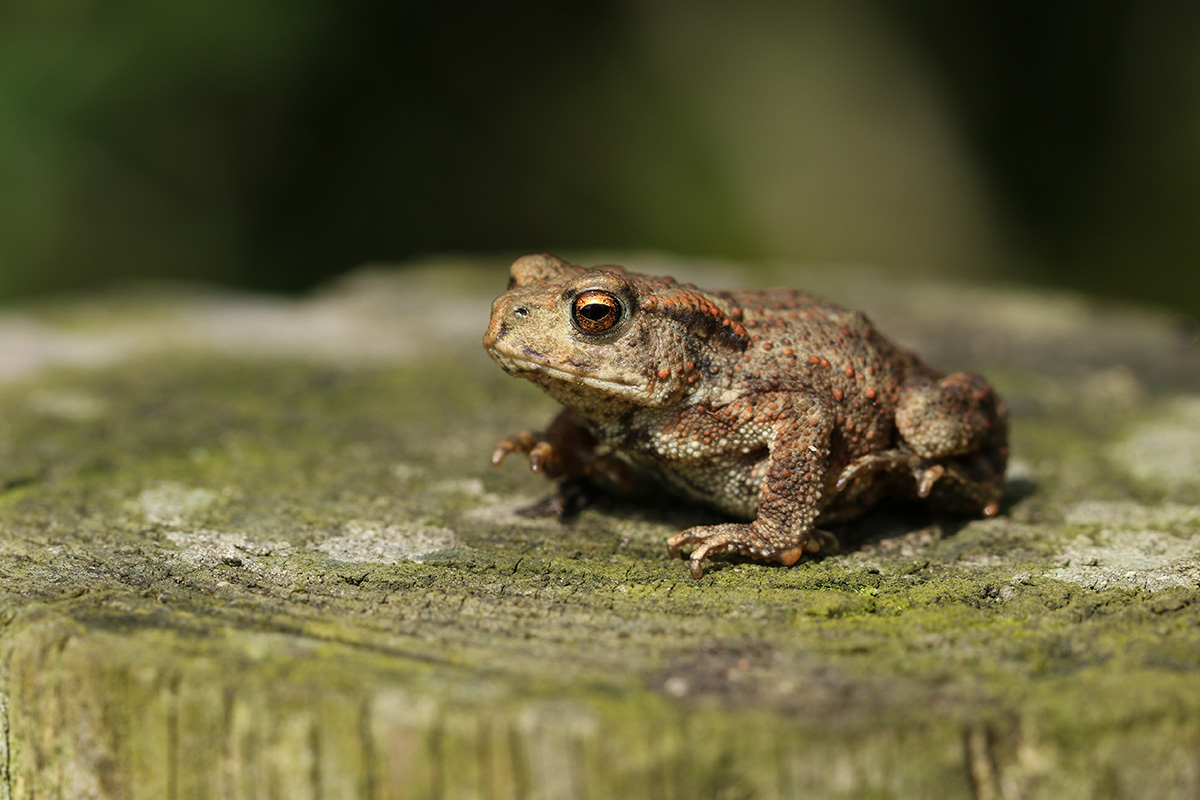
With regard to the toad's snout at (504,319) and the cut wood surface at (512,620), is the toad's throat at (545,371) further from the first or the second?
the cut wood surface at (512,620)

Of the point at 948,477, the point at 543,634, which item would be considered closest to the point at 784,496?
the point at 948,477

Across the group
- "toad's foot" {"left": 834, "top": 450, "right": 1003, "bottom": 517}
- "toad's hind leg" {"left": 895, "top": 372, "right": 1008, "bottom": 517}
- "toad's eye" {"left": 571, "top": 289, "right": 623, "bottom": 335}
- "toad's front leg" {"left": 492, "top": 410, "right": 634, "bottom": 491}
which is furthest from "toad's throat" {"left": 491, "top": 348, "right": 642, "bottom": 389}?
"toad's hind leg" {"left": 895, "top": 372, "right": 1008, "bottom": 517}

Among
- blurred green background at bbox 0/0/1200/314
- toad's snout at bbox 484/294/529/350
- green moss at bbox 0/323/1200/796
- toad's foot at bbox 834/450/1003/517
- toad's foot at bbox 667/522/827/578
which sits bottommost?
green moss at bbox 0/323/1200/796

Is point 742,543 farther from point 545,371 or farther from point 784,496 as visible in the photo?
point 545,371

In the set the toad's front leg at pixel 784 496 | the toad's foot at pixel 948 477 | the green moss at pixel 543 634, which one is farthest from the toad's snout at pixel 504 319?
the toad's foot at pixel 948 477

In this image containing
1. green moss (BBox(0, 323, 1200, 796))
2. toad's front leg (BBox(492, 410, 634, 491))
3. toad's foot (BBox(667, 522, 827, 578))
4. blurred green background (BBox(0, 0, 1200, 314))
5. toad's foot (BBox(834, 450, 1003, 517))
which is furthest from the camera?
blurred green background (BBox(0, 0, 1200, 314))

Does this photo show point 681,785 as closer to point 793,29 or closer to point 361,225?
point 361,225

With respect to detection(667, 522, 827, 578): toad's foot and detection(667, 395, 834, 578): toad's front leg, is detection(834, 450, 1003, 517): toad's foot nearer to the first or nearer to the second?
detection(667, 395, 834, 578): toad's front leg
